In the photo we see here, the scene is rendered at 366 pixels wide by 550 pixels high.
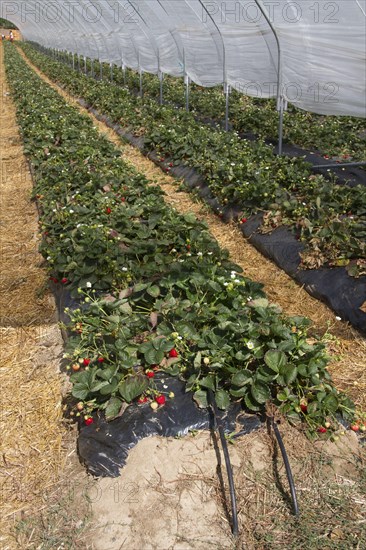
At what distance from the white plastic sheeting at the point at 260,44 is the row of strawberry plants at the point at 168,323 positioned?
8.86ft

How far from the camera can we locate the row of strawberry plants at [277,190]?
4.23 metres

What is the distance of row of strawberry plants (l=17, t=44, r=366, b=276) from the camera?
423 centimetres

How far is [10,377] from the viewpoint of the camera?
326cm

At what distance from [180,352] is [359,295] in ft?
5.53

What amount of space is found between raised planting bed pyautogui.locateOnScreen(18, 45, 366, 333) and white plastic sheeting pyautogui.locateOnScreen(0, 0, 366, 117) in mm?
898

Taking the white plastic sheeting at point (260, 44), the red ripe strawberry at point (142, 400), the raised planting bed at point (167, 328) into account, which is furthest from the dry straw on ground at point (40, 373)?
the white plastic sheeting at point (260, 44)

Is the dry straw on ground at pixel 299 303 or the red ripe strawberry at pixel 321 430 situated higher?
the red ripe strawberry at pixel 321 430

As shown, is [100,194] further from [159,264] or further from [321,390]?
[321,390]

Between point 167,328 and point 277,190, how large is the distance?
9.43ft

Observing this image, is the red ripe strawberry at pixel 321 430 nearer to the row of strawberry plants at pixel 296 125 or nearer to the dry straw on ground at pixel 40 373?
the dry straw on ground at pixel 40 373

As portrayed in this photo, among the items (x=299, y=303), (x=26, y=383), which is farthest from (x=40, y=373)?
(x=299, y=303)

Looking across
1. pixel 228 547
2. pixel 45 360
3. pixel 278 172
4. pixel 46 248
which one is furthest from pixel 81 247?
pixel 278 172

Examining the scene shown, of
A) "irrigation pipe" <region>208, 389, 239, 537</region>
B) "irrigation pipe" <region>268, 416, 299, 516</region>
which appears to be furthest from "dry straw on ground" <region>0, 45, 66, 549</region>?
"irrigation pipe" <region>268, 416, 299, 516</region>

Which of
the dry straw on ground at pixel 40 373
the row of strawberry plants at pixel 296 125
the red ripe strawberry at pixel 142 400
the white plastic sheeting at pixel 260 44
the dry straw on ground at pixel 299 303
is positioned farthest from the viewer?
the row of strawberry plants at pixel 296 125
